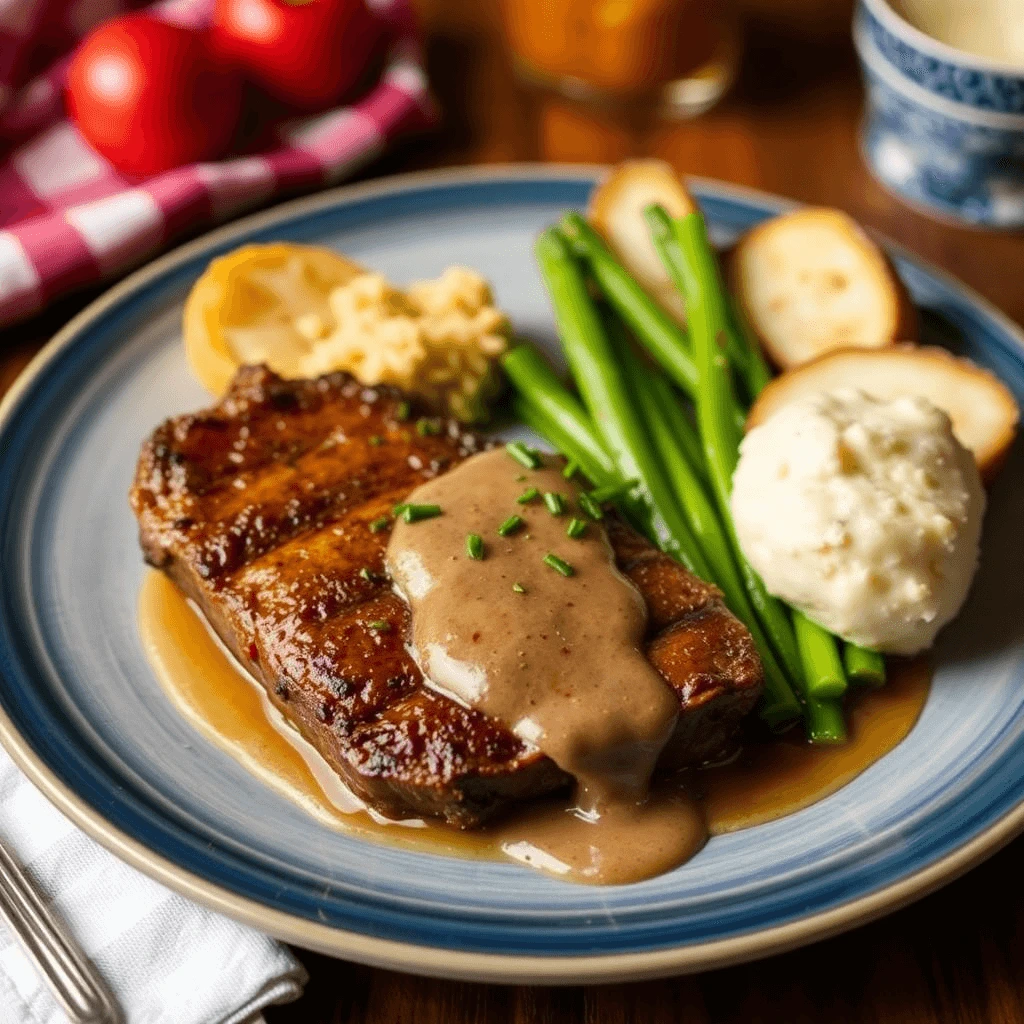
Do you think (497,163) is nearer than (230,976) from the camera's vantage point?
No

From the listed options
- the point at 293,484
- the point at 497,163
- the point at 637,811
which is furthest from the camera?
the point at 497,163

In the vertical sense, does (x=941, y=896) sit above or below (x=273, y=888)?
below

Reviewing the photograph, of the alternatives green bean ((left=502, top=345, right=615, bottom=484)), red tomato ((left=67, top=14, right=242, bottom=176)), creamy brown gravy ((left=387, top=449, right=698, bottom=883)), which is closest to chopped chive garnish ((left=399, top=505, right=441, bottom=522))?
creamy brown gravy ((left=387, top=449, right=698, bottom=883))

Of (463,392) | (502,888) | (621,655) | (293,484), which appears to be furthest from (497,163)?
(502,888)

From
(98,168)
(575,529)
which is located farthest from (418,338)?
(98,168)

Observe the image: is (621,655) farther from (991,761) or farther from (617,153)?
(617,153)

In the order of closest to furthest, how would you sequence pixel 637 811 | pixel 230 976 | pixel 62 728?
pixel 230 976
pixel 637 811
pixel 62 728

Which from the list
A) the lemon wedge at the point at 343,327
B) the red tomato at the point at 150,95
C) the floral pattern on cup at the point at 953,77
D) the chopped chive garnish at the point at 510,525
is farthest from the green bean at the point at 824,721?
the red tomato at the point at 150,95

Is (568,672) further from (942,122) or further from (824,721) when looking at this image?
(942,122)
